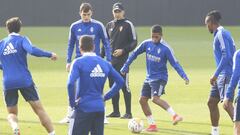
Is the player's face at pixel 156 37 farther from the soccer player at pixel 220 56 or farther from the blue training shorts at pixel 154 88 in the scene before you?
the soccer player at pixel 220 56

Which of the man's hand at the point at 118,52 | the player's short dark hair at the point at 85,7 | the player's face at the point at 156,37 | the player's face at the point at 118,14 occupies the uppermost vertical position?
the player's short dark hair at the point at 85,7

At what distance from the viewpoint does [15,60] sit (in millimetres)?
11492

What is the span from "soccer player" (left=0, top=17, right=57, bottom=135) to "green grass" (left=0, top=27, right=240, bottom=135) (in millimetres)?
1141

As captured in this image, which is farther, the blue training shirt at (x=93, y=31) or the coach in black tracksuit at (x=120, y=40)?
the coach in black tracksuit at (x=120, y=40)

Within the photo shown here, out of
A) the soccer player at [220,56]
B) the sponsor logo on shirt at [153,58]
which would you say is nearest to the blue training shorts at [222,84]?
the soccer player at [220,56]

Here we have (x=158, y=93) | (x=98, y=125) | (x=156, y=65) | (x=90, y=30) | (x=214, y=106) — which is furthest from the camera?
(x=90, y=30)

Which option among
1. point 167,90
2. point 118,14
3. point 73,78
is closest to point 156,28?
point 118,14

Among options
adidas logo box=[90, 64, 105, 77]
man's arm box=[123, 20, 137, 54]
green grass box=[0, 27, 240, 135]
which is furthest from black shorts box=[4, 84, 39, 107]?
man's arm box=[123, 20, 137, 54]

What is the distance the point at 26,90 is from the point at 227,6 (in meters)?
29.7

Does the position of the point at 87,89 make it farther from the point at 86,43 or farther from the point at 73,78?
the point at 86,43

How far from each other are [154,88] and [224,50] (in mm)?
1735

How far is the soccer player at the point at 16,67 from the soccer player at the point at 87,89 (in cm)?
208

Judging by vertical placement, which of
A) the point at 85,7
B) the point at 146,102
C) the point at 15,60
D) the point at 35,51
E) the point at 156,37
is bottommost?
the point at 146,102

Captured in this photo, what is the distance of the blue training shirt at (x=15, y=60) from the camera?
37.6 feet
